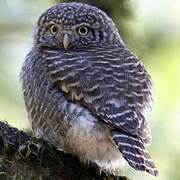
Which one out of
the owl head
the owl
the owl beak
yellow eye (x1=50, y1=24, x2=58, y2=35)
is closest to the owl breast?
the owl

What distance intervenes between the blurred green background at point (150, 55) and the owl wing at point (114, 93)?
352 millimetres

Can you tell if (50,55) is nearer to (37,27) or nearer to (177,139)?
(37,27)

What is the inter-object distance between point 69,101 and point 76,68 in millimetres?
237

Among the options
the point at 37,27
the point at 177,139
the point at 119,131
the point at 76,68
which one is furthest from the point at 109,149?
the point at 37,27

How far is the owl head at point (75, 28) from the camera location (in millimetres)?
5016

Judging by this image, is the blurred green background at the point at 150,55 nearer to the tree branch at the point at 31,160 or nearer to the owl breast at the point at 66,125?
the owl breast at the point at 66,125

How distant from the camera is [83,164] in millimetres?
3979

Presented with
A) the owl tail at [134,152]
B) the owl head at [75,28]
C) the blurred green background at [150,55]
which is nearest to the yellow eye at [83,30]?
the owl head at [75,28]

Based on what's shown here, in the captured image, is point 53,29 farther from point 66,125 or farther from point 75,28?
point 66,125

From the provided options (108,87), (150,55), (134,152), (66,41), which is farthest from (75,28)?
(134,152)

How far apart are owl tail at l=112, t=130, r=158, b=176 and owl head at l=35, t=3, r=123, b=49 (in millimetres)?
1205

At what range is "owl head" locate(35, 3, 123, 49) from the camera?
502 cm

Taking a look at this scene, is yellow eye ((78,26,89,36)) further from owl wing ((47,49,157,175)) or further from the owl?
owl wing ((47,49,157,175))

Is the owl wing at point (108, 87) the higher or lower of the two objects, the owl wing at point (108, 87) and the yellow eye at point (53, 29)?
the lower
